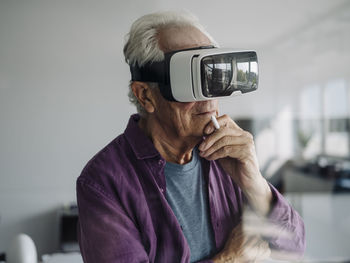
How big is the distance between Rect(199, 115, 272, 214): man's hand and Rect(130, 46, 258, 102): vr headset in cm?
8

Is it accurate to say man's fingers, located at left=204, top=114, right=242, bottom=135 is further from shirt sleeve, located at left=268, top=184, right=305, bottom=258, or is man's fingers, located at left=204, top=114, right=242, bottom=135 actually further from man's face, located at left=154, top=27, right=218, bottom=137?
shirt sleeve, located at left=268, top=184, right=305, bottom=258

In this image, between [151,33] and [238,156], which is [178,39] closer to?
[151,33]

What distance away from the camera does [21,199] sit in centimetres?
95

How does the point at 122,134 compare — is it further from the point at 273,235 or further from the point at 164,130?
the point at 273,235

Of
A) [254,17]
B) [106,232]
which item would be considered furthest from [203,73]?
[254,17]

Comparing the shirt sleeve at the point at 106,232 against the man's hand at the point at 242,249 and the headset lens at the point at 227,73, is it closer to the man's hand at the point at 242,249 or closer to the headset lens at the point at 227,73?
the man's hand at the point at 242,249

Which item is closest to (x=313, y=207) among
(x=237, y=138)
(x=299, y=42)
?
(x=299, y=42)

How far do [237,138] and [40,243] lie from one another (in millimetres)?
605

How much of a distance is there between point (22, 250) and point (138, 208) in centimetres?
37

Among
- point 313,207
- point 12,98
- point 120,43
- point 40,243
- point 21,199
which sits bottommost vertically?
point 313,207

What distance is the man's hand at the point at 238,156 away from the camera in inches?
31.8

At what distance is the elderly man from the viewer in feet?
2.53

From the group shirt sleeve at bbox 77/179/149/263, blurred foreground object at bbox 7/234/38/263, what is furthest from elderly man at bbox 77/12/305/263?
blurred foreground object at bbox 7/234/38/263

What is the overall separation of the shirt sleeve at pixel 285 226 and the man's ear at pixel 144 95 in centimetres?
38
